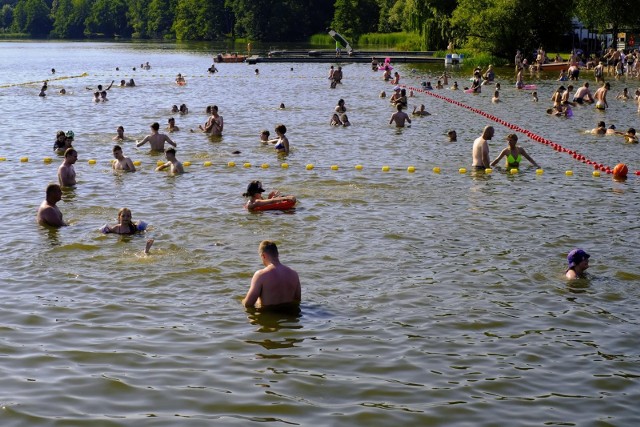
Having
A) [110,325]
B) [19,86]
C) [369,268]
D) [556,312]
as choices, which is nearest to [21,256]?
[110,325]

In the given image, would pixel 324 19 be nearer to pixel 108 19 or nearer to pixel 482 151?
pixel 108 19

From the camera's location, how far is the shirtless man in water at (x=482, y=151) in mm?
19500

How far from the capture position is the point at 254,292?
33.2 ft

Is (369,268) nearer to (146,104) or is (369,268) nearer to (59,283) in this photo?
(59,283)

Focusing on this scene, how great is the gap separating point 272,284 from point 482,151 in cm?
1075

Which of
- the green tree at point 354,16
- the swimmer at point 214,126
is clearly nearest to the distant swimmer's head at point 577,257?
the swimmer at point 214,126

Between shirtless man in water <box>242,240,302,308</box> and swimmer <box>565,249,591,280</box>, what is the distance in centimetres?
395

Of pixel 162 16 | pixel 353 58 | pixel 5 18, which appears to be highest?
pixel 5 18

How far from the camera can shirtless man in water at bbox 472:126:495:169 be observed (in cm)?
1950

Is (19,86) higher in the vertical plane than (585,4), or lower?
lower

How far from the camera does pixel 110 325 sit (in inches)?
388

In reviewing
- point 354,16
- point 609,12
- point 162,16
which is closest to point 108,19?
point 162,16

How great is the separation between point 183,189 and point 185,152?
530 cm

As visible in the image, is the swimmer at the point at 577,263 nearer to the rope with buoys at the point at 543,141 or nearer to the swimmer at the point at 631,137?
the rope with buoys at the point at 543,141
